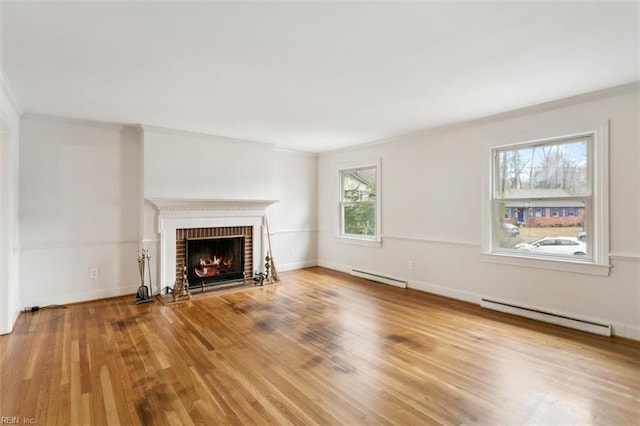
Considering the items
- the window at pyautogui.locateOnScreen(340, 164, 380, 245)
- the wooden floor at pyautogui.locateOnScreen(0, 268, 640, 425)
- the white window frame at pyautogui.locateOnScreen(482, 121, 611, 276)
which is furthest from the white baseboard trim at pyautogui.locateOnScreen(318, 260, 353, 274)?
the white window frame at pyautogui.locateOnScreen(482, 121, 611, 276)

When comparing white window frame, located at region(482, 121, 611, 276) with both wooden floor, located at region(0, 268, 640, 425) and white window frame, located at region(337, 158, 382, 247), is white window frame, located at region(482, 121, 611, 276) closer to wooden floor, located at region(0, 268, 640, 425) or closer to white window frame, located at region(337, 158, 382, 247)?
wooden floor, located at region(0, 268, 640, 425)

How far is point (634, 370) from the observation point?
2449 millimetres

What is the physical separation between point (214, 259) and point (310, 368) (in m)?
3.11

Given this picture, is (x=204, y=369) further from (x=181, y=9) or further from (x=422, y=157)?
(x=422, y=157)

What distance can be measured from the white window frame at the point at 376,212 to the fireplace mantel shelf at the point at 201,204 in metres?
1.43

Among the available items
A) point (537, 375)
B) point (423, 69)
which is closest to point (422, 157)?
point (423, 69)

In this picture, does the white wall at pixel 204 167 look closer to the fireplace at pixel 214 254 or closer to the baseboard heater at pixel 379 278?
the fireplace at pixel 214 254

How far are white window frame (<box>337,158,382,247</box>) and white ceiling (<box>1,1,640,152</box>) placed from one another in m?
1.70

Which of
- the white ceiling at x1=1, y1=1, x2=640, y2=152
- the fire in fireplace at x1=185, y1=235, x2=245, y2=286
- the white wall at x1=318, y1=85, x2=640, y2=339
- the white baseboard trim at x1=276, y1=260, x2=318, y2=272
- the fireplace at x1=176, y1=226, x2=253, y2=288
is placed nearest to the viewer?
the white ceiling at x1=1, y1=1, x2=640, y2=152

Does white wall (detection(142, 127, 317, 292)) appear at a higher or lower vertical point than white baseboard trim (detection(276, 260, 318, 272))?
higher

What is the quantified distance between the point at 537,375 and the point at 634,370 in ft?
2.53

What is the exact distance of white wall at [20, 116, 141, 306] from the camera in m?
3.91

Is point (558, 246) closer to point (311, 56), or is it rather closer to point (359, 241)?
point (359, 241)

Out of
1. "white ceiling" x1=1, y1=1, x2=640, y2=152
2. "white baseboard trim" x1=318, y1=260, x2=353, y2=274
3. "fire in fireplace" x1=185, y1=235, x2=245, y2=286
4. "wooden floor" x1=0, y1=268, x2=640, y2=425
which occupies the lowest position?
"wooden floor" x1=0, y1=268, x2=640, y2=425
